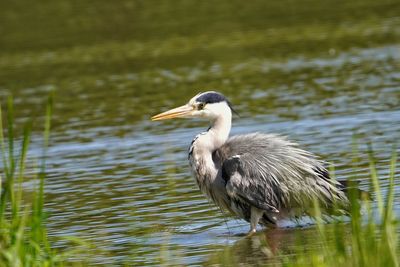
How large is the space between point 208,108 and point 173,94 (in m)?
8.01

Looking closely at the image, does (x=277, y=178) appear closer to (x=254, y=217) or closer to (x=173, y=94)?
(x=254, y=217)

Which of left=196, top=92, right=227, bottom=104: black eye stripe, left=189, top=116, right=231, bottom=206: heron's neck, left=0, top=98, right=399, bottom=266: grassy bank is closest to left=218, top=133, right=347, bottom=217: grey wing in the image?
left=189, top=116, right=231, bottom=206: heron's neck

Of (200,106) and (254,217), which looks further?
(200,106)

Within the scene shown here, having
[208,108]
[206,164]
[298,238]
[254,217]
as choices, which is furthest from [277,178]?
[298,238]

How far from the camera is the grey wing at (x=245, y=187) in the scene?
937 centimetres

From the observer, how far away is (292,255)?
814 centimetres

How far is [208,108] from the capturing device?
9.95 meters

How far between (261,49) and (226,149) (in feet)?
40.0

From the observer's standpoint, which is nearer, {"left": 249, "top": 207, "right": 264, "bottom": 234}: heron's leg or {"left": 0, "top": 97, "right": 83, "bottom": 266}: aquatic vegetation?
{"left": 0, "top": 97, "right": 83, "bottom": 266}: aquatic vegetation

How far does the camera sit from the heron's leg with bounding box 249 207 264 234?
31.1 ft

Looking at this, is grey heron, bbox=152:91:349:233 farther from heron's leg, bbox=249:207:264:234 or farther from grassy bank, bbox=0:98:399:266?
grassy bank, bbox=0:98:399:266

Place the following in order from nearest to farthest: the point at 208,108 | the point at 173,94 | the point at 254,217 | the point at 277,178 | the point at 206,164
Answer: the point at 277,178
the point at 254,217
the point at 206,164
the point at 208,108
the point at 173,94

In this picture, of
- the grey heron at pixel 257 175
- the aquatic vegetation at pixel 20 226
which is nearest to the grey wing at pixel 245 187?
the grey heron at pixel 257 175

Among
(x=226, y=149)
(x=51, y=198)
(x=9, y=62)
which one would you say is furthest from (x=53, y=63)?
(x=226, y=149)
